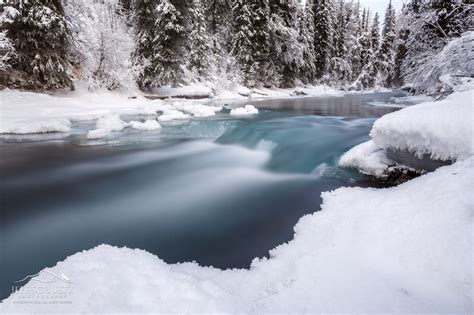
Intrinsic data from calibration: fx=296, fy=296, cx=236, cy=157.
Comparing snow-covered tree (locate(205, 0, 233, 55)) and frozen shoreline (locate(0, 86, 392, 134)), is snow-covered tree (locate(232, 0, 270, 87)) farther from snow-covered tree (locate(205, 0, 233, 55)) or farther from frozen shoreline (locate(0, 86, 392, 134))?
frozen shoreline (locate(0, 86, 392, 134))

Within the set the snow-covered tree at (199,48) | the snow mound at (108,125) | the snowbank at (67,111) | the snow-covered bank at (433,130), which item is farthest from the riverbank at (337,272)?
the snow-covered tree at (199,48)

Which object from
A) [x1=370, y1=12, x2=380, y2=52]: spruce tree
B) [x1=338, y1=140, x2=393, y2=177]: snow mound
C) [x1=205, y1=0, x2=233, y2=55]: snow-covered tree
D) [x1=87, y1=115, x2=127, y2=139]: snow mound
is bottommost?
[x1=338, y1=140, x2=393, y2=177]: snow mound

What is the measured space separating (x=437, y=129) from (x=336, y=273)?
2122mm

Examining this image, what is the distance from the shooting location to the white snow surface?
1.75 meters

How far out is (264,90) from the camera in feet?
87.0

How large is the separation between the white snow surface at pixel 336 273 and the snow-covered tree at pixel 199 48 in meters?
19.7

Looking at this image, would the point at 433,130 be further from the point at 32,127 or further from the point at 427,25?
the point at 32,127

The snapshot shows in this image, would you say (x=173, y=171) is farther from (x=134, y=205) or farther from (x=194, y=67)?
(x=194, y=67)

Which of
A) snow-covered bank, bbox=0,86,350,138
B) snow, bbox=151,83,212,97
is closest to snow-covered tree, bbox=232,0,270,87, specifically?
snow, bbox=151,83,212,97

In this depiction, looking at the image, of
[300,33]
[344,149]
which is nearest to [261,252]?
[344,149]

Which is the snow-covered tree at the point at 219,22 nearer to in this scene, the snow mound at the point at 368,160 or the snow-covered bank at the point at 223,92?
the snow-covered bank at the point at 223,92

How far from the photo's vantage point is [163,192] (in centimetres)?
477

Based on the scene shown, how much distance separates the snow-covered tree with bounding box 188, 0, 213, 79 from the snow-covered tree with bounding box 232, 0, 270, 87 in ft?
11.4

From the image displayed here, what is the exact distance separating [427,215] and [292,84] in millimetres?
29179
